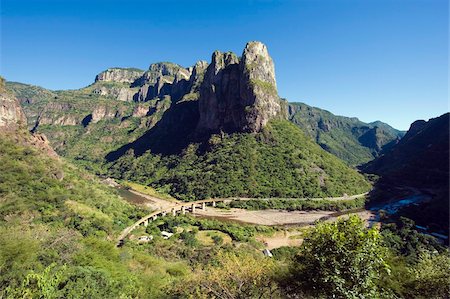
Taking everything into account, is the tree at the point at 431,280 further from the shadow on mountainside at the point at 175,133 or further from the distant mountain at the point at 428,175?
the shadow on mountainside at the point at 175,133

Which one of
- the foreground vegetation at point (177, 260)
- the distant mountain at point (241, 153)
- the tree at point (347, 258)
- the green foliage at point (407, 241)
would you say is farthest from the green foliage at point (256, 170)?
the tree at point (347, 258)

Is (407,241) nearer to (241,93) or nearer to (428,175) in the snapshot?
(428,175)

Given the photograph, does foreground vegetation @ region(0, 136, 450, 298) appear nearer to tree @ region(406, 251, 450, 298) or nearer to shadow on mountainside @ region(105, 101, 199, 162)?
tree @ region(406, 251, 450, 298)

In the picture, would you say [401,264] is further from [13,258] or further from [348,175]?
[348,175]

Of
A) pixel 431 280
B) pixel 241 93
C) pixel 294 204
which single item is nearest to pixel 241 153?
pixel 241 93

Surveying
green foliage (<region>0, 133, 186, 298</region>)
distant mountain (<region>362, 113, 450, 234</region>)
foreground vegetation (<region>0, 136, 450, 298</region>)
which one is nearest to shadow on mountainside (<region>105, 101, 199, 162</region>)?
green foliage (<region>0, 133, 186, 298</region>)

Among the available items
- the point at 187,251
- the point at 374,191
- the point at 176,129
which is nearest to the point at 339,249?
the point at 187,251

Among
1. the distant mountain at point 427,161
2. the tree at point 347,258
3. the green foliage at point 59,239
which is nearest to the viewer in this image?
the tree at point 347,258
